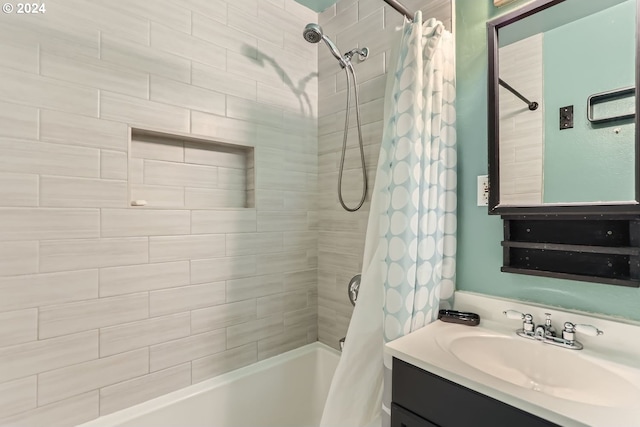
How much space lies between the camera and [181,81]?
1427 millimetres

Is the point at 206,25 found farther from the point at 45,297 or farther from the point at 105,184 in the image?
the point at 45,297

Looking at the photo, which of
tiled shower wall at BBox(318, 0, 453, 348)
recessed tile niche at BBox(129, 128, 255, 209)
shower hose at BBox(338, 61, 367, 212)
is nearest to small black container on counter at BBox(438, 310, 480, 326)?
tiled shower wall at BBox(318, 0, 453, 348)

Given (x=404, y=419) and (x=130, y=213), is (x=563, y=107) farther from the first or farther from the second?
(x=130, y=213)

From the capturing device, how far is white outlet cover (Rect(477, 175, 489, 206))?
47.3 inches

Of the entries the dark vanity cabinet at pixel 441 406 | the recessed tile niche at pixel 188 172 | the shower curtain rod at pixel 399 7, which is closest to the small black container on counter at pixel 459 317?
the dark vanity cabinet at pixel 441 406

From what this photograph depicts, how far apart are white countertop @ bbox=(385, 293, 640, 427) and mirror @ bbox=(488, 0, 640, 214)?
36 centimetres

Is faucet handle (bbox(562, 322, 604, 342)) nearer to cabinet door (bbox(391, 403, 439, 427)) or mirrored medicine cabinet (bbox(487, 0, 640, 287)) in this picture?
mirrored medicine cabinet (bbox(487, 0, 640, 287))

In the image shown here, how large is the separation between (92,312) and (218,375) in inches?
26.2

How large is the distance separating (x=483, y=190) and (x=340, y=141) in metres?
0.86

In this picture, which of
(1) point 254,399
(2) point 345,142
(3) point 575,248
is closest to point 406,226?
(3) point 575,248

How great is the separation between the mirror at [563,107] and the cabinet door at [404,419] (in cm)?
76

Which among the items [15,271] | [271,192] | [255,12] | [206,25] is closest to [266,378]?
[271,192]

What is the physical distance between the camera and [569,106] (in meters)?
1.02

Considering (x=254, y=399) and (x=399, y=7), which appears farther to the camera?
(x=254, y=399)
